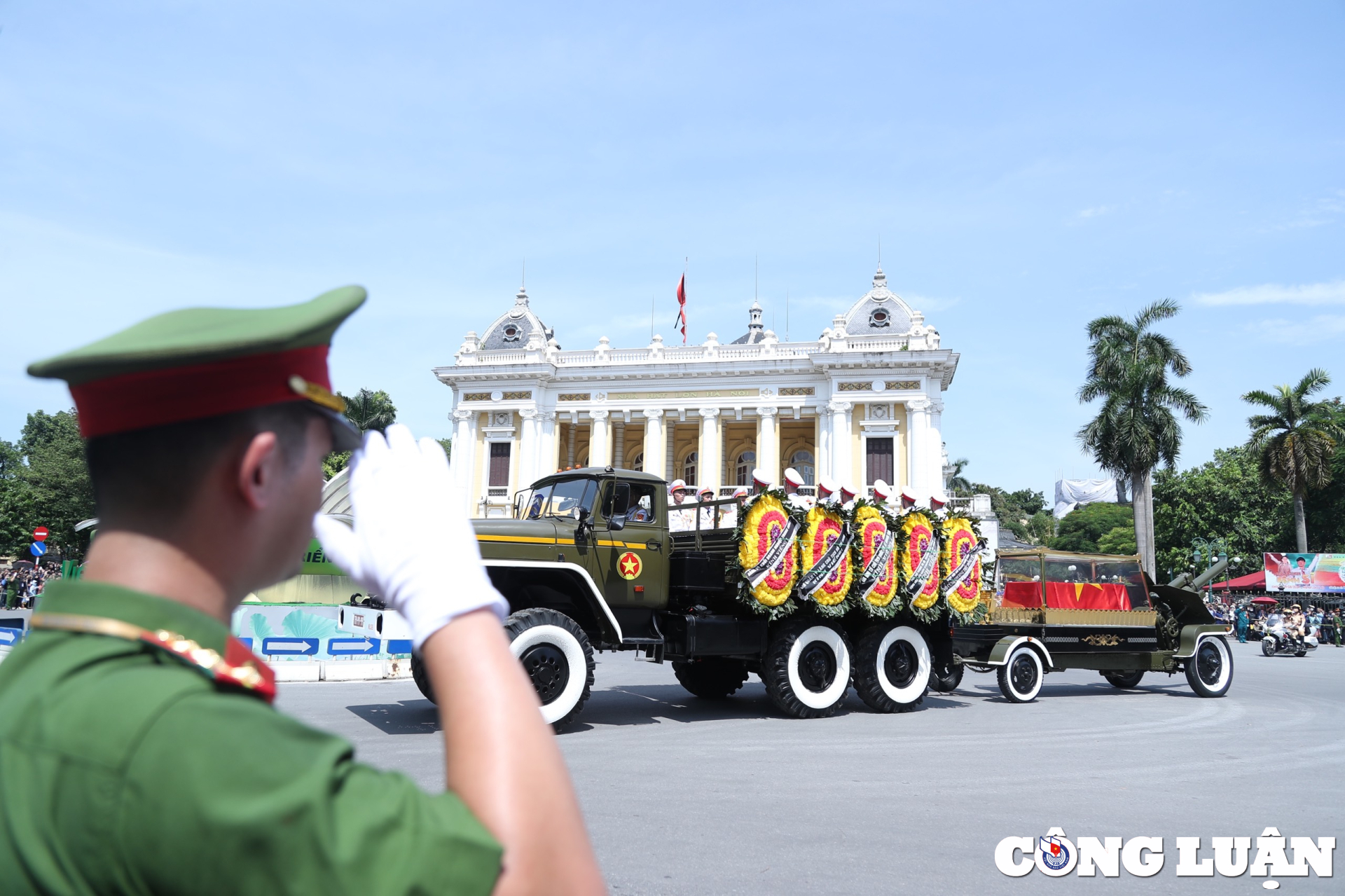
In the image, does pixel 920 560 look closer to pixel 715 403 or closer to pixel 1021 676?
pixel 1021 676

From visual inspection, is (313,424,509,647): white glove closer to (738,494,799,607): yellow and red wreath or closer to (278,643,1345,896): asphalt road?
(278,643,1345,896): asphalt road

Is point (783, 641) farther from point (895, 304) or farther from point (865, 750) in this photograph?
point (895, 304)

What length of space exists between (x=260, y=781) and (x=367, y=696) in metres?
11.2

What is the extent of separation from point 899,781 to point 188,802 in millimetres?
6796

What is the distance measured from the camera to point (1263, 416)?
136 feet

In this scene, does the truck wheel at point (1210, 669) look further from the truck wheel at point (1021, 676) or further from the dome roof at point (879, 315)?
the dome roof at point (879, 315)

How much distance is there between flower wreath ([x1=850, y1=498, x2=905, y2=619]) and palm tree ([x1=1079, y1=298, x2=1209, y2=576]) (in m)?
26.5

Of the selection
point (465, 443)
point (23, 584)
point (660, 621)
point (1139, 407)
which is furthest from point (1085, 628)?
point (465, 443)

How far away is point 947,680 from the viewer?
1359 centimetres

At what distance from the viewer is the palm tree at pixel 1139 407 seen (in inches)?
1356

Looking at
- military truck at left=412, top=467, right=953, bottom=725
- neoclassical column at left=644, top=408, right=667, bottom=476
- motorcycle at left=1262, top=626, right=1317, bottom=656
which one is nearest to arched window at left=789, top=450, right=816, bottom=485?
neoclassical column at left=644, top=408, right=667, bottom=476

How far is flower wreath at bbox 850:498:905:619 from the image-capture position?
1134 cm

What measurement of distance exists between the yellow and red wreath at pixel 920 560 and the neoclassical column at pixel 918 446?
107 feet

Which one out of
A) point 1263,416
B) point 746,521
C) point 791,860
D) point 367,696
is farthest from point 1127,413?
point 791,860
